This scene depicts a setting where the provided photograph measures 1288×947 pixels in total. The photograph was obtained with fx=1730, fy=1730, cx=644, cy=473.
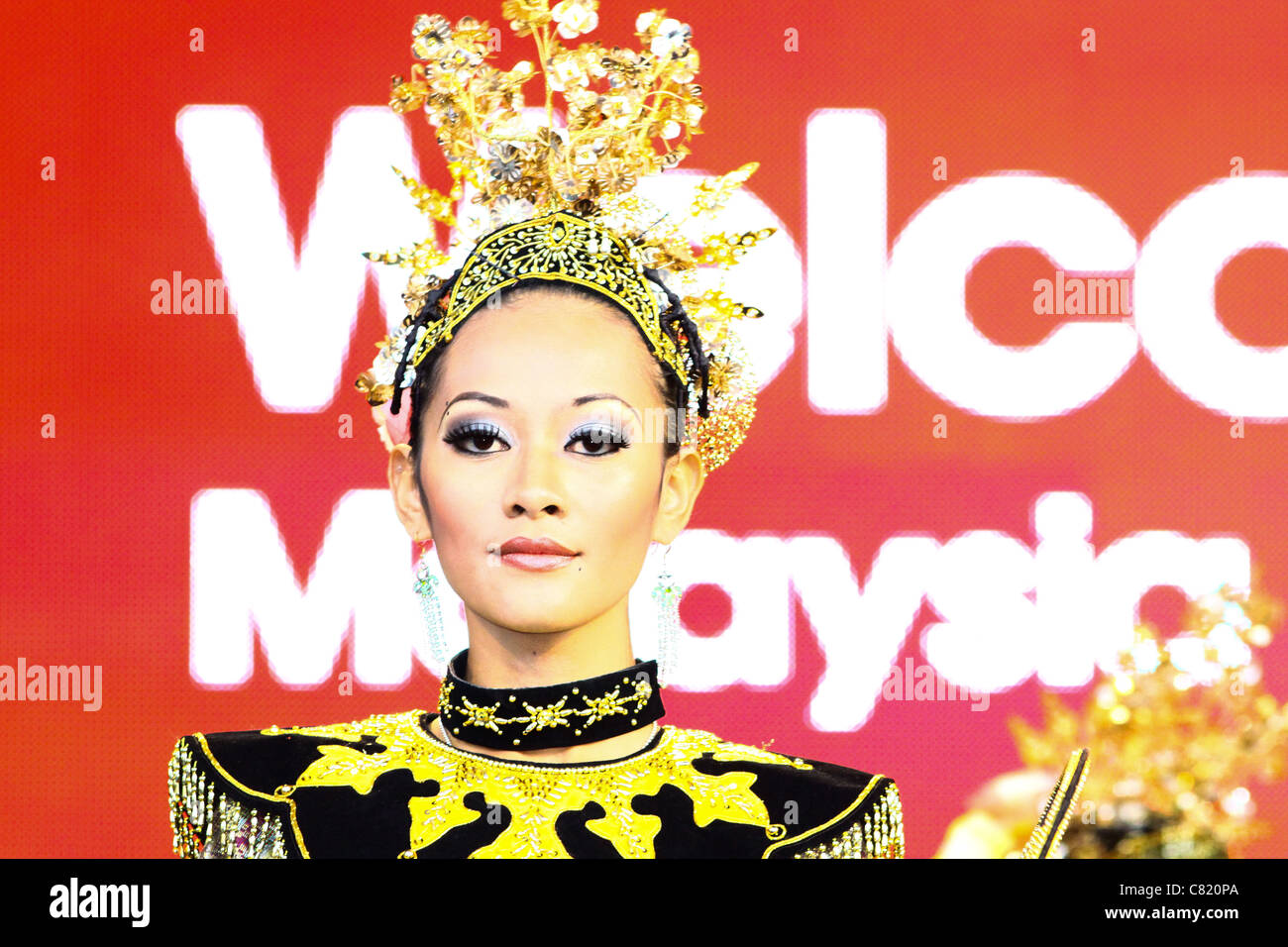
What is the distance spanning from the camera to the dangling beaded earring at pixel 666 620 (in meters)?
2.87

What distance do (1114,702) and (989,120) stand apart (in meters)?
1.23

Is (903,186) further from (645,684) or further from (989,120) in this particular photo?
(645,684)

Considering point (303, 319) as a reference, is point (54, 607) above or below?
below

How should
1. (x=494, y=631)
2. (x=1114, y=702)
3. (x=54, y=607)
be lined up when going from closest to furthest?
(x=494, y=631), (x=1114, y=702), (x=54, y=607)

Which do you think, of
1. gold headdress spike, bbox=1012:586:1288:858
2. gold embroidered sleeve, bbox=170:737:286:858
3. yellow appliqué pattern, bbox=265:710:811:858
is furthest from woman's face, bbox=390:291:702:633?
gold headdress spike, bbox=1012:586:1288:858

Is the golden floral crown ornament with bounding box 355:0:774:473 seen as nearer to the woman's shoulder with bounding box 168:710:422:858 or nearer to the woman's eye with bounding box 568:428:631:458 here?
the woman's eye with bounding box 568:428:631:458

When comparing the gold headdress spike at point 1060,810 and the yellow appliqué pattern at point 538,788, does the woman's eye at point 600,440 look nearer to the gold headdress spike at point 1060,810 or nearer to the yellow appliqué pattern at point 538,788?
the yellow appliqué pattern at point 538,788

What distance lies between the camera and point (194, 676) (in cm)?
348

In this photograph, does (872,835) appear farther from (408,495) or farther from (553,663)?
(408,495)

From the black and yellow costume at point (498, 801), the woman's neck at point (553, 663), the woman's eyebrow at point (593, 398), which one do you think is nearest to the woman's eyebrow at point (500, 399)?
the woman's eyebrow at point (593, 398)

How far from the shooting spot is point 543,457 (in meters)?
2.67

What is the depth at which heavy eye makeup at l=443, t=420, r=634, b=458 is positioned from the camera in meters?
2.70
